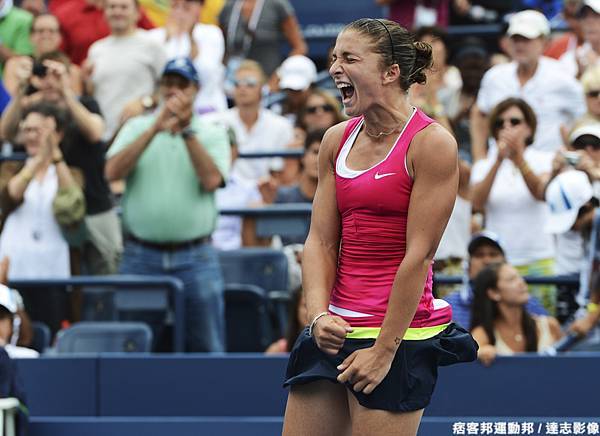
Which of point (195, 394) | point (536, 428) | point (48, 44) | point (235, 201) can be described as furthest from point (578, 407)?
point (48, 44)

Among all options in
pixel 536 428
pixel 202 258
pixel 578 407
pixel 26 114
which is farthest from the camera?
pixel 26 114

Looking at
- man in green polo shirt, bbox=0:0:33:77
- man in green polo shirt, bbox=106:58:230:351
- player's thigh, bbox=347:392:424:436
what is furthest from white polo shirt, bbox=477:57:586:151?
player's thigh, bbox=347:392:424:436

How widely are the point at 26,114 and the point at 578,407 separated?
3.99 metres

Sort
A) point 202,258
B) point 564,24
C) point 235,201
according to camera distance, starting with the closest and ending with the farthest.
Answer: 1. point 202,258
2. point 235,201
3. point 564,24

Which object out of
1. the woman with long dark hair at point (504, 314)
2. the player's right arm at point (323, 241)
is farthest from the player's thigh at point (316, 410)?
the woman with long dark hair at point (504, 314)

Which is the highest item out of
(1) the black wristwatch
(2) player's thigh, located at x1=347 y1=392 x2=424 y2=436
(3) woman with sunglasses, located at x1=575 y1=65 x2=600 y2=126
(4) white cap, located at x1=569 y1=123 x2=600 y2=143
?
(3) woman with sunglasses, located at x1=575 y1=65 x2=600 y2=126

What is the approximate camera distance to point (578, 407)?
257 inches

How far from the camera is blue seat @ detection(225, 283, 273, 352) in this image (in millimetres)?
8102

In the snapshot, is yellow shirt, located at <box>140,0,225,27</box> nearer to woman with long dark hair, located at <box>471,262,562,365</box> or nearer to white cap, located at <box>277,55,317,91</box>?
white cap, located at <box>277,55,317,91</box>

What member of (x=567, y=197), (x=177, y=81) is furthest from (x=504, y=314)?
(x=177, y=81)

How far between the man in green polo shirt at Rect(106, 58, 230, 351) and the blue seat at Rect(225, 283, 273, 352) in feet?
1.34

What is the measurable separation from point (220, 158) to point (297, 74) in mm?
2943

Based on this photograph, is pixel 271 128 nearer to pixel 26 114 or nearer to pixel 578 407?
pixel 26 114

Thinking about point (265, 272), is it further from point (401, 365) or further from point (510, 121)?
point (401, 365)
